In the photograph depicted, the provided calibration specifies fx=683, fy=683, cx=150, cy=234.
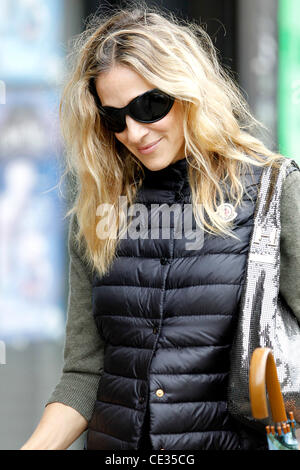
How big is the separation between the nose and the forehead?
0.18 feet

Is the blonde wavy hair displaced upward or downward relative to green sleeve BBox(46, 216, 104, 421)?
upward

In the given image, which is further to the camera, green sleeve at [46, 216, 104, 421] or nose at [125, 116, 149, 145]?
green sleeve at [46, 216, 104, 421]

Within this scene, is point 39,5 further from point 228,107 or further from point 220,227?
point 220,227

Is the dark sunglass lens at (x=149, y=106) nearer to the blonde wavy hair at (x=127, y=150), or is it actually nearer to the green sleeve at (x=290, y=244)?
the blonde wavy hair at (x=127, y=150)

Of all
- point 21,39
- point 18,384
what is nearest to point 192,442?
point 18,384

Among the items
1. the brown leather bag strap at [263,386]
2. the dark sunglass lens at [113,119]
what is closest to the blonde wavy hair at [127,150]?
the dark sunglass lens at [113,119]

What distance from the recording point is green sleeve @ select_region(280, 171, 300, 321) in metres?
1.91

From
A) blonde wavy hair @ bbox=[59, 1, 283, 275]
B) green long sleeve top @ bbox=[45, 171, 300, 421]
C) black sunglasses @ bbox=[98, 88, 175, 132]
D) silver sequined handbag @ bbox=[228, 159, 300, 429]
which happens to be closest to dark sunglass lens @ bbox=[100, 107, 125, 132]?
black sunglasses @ bbox=[98, 88, 175, 132]

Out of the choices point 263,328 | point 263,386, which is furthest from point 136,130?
point 263,386

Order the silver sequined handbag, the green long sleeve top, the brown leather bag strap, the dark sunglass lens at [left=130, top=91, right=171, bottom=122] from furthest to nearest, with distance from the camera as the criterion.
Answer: the green long sleeve top
the dark sunglass lens at [left=130, top=91, right=171, bottom=122]
the silver sequined handbag
the brown leather bag strap

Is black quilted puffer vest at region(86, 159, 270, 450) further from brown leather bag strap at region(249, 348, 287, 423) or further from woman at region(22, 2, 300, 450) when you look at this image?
brown leather bag strap at region(249, 348, 287, 423)

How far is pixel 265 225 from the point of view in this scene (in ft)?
6.32

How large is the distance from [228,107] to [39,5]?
293 cm

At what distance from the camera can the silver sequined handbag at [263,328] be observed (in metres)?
1.84
